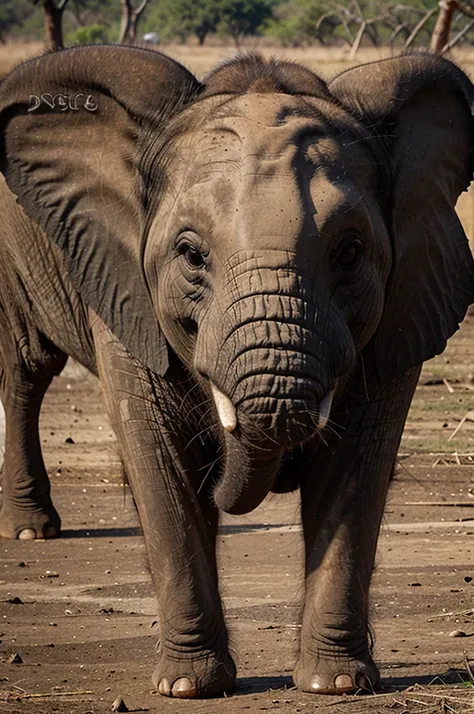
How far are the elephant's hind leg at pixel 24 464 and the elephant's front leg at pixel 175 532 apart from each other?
293cm

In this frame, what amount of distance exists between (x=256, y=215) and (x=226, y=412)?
49 centimetres

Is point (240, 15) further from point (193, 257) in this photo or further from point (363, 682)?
point (193, 257)

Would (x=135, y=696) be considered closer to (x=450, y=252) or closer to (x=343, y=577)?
(x=343, y=577)

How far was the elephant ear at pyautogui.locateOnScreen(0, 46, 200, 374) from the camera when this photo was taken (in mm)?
4688

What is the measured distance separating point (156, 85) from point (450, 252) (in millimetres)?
1017

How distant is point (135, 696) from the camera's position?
484cm

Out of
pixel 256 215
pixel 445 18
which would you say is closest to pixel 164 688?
pixel 256 215

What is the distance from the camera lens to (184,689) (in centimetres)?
478

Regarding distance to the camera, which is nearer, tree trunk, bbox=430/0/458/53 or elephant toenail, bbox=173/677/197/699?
elephant toenail, bbox=173/677/197/699

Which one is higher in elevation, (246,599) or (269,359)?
(269,359)

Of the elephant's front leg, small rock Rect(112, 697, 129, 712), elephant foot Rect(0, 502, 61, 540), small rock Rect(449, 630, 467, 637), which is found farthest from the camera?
elephant foot Rect(0, 502, 61, 540)

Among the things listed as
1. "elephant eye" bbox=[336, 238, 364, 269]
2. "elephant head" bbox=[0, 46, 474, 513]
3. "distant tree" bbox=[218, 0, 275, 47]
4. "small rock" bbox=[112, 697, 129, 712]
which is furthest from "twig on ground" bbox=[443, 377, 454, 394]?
"distant tree" bbox=[218, 0, 275, 47]

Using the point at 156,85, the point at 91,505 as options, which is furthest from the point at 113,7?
the point at 156,85

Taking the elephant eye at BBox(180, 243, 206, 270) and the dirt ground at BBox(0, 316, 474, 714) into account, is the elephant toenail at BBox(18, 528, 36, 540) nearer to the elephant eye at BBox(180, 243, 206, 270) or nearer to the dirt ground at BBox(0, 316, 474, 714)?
the dirt ground at BBox(0, 316, 474, 714)
